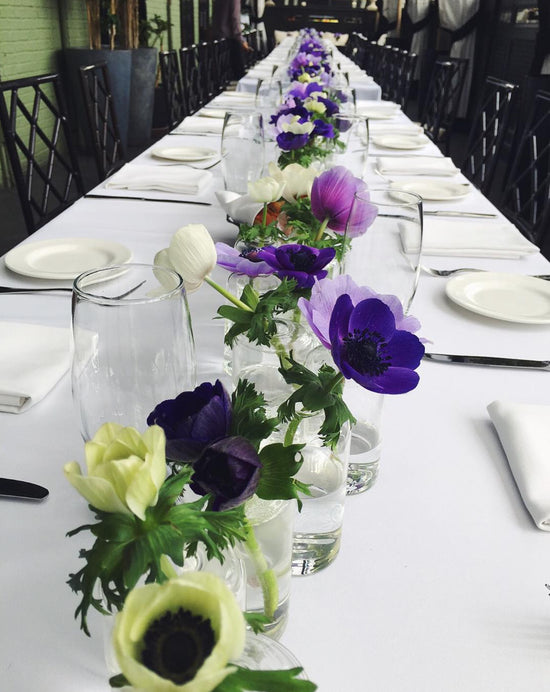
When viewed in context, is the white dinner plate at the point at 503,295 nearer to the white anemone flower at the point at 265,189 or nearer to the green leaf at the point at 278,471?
the white anemone flower at the point at 265,189

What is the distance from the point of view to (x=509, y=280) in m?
1.00

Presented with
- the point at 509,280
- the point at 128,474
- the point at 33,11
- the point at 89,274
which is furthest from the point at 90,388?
the point at 33,11

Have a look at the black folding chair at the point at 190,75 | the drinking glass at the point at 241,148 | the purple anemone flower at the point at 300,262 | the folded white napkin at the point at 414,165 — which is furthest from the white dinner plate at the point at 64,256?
the black folding chair at the point at 190,75

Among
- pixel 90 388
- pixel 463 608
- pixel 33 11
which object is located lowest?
pixel 463 608

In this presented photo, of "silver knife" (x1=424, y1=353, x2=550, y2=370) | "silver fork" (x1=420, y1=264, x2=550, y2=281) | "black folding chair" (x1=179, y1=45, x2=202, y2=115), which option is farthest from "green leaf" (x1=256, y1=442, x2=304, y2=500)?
"black folding chair" (x1=179, y1=45, x2=202, y2=115)

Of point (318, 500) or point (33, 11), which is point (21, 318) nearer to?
point (318, 500)

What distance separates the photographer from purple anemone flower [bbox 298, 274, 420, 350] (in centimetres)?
36

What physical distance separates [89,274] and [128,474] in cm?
21

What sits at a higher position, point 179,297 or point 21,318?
point 179,297

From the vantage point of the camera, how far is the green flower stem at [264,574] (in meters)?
0.31

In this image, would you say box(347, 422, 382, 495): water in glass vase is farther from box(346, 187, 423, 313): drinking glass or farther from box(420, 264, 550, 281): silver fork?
box(420, 264, 550, 281): silver fork

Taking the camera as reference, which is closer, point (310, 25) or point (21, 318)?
point (21, 318)

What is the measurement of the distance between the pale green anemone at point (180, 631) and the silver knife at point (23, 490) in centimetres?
35

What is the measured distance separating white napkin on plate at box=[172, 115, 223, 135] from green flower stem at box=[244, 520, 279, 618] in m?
2.05
